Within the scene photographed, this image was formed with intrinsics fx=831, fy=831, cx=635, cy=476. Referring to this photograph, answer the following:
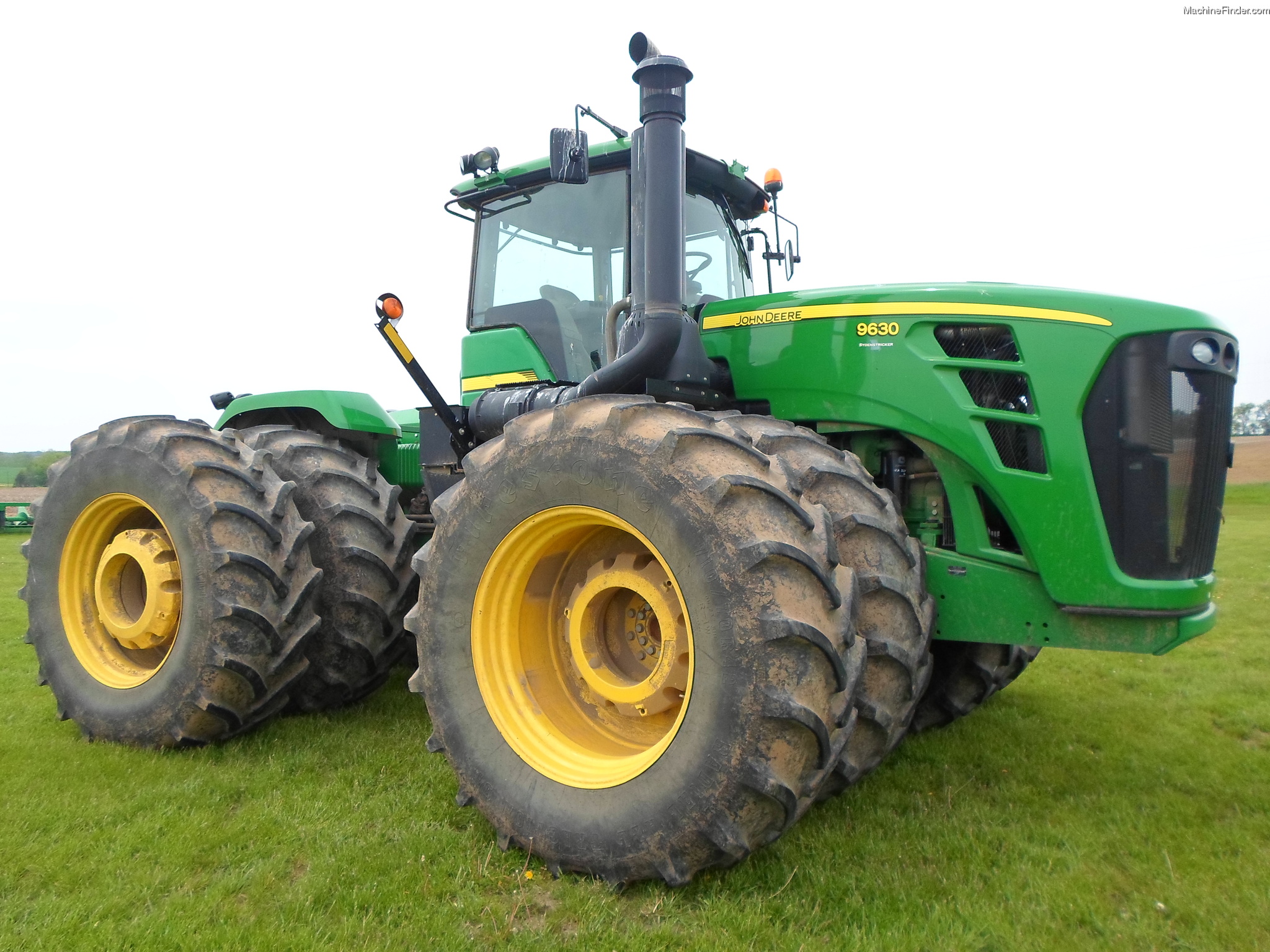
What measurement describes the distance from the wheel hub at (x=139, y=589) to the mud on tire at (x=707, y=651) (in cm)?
184

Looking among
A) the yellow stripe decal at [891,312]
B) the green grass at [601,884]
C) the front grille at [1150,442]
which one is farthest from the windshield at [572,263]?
the green grass at [601,884]

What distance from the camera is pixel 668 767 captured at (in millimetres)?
2457

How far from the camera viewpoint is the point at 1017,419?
2.85 m

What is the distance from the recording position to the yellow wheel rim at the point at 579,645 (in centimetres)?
279

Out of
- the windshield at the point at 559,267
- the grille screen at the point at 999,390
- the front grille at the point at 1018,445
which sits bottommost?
the front grille at the point at 1018,445

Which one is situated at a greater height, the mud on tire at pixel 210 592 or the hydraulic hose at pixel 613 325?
the hydraulic hose at pixel 613 325

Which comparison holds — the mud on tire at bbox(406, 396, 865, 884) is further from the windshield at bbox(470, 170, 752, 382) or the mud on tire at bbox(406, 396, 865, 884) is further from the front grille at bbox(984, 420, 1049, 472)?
the windshield at bbox(470, 170, 752, 382)

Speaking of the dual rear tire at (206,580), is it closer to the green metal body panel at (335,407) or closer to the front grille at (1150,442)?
the green metal body panel at (335,407)

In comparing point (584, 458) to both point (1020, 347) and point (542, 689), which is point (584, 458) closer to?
point (542, 689)

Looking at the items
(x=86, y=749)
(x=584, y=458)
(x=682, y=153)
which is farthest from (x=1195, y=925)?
(x=86, y=749)

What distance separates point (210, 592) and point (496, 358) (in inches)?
68.9

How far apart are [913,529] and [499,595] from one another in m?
1.61

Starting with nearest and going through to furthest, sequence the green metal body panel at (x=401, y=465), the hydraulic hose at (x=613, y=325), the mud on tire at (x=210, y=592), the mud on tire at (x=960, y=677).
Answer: the mud on tire at (x=210, y=592) < the mud on tire at (x=960, y=677) < the hydraulic hose at (x=613, y=325) < the green metal body panel at (x=401, y=465)

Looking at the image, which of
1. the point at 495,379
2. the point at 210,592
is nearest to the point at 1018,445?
the point at 495,379
